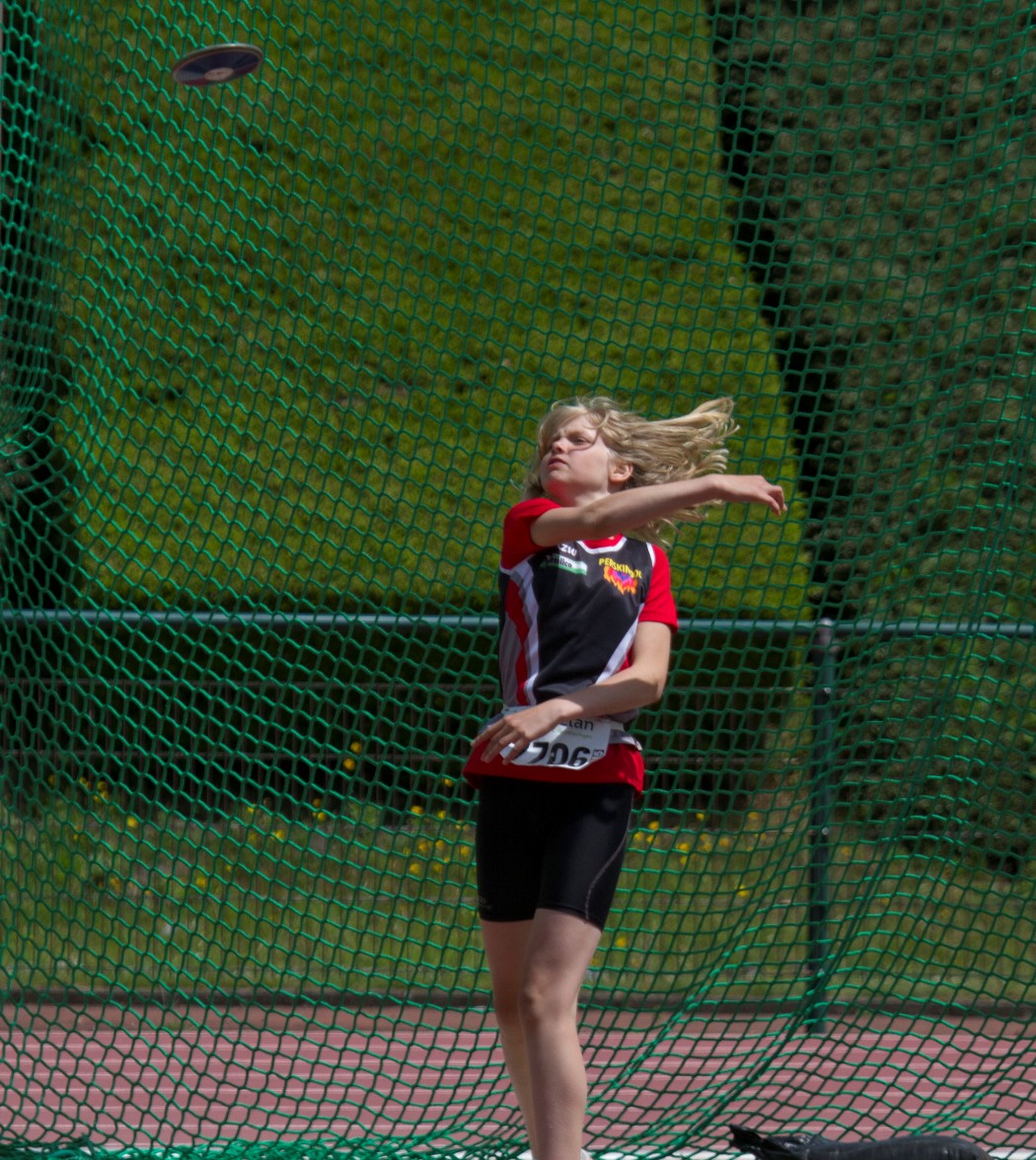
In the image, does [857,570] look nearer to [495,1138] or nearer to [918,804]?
Result: [918,804]

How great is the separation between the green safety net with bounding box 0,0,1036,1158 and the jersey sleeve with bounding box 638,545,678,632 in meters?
0.87

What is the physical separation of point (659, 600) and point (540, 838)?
0.52 m

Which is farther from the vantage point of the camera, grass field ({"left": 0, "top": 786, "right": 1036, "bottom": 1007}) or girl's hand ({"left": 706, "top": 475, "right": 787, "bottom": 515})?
grass field ({"left": 0, "top": 786, "right": 1036, "bottom": 1007})

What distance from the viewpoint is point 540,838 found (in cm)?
275

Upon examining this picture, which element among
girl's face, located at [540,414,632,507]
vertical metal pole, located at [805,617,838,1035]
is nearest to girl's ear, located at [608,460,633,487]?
girl's face, located at [540,414,632,507]

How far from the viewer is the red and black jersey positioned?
9.00ft

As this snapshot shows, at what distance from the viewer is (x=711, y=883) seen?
5242 mm

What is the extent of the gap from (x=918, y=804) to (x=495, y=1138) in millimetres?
2157

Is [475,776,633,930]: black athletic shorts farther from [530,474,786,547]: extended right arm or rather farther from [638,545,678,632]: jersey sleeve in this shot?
[530,474,786,547]: extended right arm

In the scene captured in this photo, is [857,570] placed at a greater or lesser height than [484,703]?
greater

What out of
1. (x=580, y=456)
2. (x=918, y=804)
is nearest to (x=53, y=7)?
(x=580, y=456)

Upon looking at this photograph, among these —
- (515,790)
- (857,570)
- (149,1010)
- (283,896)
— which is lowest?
(149,1010)

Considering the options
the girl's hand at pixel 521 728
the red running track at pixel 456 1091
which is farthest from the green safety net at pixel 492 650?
the girl's hand at pixel 521 728

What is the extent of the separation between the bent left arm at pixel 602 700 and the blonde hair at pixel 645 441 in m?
0.27
